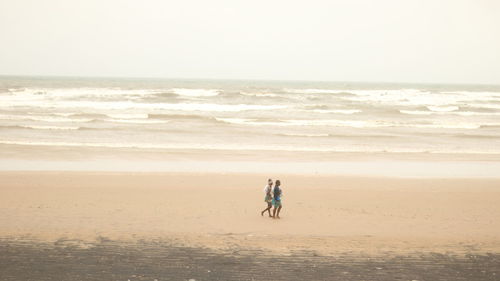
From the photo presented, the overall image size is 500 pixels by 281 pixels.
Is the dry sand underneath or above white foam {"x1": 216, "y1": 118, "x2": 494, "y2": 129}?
underneath

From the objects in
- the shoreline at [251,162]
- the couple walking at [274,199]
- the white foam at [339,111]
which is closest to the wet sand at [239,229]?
the couple walking at [274,199]

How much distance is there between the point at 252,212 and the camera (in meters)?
11.2

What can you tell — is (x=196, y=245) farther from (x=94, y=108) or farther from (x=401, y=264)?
(x=94, y=108)

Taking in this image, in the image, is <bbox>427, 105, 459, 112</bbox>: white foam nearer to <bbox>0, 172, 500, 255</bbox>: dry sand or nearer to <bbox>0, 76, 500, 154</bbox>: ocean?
<bbox>0, 76, 500, 154</bbox>: ocean

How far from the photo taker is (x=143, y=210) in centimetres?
1102

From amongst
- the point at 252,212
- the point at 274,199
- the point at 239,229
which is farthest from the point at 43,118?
the point at 239,229

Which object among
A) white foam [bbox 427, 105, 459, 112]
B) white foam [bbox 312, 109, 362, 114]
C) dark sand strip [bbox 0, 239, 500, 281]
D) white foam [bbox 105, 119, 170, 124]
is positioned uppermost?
white foam [bbox 427, 105, 459, 112]

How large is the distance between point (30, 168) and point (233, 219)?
896cm

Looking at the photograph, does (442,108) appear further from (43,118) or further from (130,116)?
(43,118)

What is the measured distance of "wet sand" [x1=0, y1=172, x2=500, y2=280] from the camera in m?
7.48

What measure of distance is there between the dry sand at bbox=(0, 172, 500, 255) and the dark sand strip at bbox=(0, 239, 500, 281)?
0.37 metres

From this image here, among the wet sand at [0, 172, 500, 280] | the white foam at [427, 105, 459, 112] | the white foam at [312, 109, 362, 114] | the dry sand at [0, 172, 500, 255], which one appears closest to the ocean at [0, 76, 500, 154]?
the white foam at [312, 109, 362, 114]

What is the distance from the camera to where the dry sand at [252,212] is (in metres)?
9.02

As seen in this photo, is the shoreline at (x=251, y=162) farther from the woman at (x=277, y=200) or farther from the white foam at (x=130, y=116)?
the white foam at (x=130, y=116)
